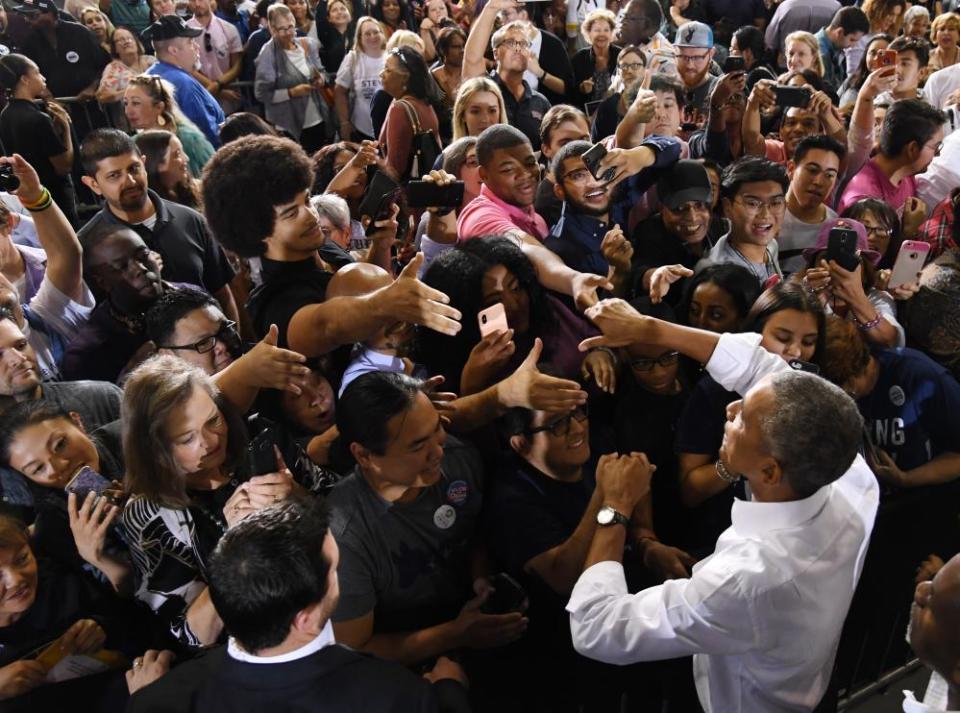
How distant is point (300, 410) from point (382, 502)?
1.92 feet

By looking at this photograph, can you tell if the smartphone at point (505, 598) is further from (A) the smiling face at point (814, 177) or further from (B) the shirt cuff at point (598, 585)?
(A) the smiling face at point (814, 177)

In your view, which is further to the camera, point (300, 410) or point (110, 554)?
point (300, 410)

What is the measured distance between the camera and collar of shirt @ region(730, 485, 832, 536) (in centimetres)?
179

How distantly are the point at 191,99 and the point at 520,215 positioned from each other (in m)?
2.76

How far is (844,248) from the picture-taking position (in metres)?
2.72

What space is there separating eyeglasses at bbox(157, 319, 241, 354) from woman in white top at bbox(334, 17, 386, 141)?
3.77 meters

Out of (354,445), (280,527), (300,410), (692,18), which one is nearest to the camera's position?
(280,527)

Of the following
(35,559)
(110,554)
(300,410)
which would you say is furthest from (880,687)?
(35,559)

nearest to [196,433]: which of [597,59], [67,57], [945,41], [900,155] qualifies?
[900,155]

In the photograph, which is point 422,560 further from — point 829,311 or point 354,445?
point 829,311

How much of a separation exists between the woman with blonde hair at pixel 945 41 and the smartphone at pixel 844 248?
400cm

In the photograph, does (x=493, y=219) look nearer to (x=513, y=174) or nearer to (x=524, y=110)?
Result: (x=513, y=174)

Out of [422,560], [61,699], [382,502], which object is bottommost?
[61,699]

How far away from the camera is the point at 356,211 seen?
150 inches
